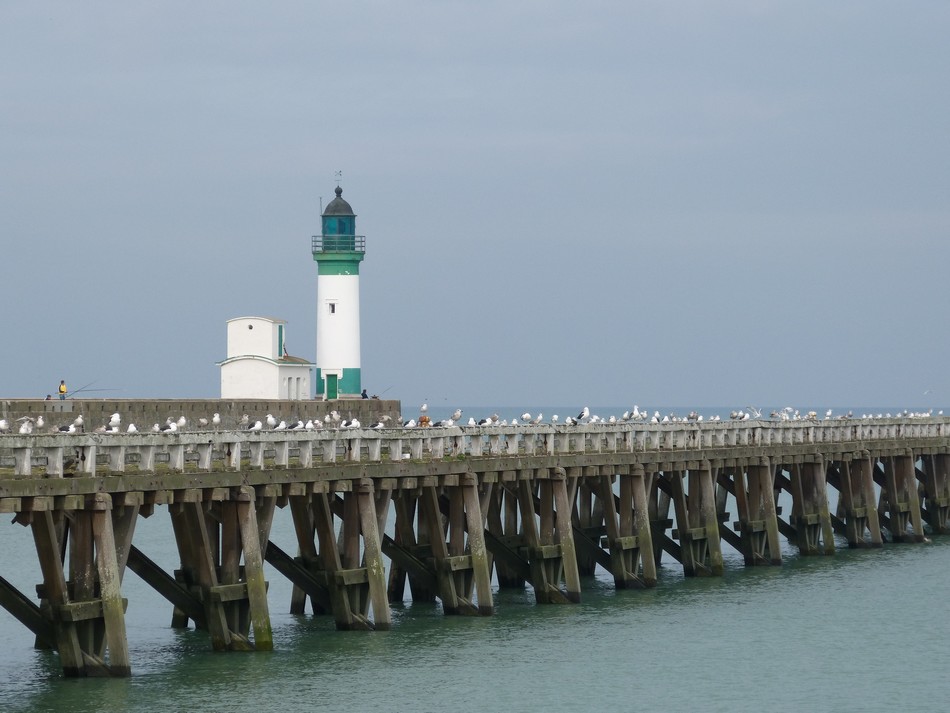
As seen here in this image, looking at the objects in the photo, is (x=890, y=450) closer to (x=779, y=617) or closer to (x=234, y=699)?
(x=779, y=617)

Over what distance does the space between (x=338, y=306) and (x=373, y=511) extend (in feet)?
81.4

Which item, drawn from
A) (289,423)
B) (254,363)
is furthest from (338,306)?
(289,423)

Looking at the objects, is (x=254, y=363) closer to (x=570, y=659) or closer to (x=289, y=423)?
(x=289, y=423)

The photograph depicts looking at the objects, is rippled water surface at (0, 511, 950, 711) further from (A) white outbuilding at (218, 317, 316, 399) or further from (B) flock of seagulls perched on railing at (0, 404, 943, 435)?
(A) white outbuilding at (218, 317, 316, 399)

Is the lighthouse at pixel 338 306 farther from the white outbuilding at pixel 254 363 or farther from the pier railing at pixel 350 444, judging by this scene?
the pier railing at pixel 350 444

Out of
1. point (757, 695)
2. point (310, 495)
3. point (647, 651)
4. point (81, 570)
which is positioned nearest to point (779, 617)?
point (647, 651)

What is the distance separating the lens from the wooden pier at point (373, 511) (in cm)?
2692

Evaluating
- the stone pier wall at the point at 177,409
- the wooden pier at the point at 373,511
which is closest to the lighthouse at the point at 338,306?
the stone pier wall at the point at 177,409

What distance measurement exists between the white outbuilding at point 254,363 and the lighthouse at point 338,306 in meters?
3.03

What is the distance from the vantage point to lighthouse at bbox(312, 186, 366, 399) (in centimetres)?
5681

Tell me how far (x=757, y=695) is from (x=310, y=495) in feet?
28.9

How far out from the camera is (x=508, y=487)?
4044 centimetres

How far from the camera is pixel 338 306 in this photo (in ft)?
188

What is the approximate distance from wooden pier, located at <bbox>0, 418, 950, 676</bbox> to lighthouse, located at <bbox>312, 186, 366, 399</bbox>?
1175cm
